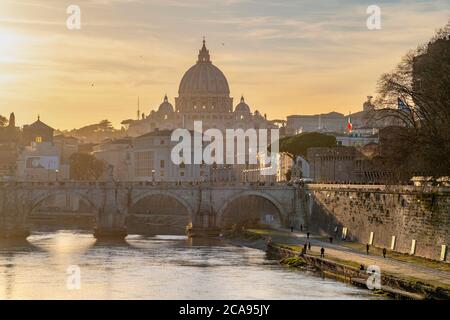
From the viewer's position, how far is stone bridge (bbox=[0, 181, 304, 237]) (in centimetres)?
11294

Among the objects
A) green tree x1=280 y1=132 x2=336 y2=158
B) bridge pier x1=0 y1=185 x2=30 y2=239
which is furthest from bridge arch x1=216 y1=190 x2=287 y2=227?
green tree x1=280 y1=132 x2=336 y2=158

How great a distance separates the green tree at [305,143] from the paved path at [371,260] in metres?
51.8

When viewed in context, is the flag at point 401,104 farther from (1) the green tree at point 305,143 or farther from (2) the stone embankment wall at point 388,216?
(1) the green tree at point 305,143

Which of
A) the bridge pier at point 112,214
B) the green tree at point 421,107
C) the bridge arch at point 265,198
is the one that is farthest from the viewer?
the bridge arch at point 265,198

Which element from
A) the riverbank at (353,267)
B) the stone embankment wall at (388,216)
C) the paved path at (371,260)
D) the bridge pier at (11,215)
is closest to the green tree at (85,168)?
the bridge pier at (11,215)

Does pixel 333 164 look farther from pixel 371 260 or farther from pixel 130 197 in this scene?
pixel 371 260

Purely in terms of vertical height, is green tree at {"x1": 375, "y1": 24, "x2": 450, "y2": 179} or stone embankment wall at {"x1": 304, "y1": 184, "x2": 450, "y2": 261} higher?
green tree at {"x1": 375, "y1": 24, "x2": 450, "y2": 179}

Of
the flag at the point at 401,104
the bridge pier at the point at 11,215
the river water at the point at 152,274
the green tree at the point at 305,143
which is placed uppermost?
the green tree at the point at 305,143

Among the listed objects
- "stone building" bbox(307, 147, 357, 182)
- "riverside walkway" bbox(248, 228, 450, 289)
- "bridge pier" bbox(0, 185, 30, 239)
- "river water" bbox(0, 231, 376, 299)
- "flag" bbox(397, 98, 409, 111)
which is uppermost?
"flag" bbox(397, 98, 409, 111)

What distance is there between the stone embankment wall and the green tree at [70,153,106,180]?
84.1 metres

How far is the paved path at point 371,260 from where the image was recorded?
62594mm

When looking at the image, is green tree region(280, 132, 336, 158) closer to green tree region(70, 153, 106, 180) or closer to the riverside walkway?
green tree region(70, 153, 106, 180)
